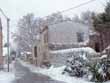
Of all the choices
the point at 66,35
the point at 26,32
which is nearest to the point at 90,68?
the point at 66,35

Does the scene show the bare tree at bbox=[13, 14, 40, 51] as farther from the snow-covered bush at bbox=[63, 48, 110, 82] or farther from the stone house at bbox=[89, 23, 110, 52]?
the snow-covered bush at bbox=[63, 48, 110, 82]

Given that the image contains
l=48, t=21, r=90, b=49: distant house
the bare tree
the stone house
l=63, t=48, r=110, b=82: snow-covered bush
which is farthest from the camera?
the bare tree

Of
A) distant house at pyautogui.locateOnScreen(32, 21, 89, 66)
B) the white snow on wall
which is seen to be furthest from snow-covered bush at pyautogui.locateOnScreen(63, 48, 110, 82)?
distant house at pyautogui.locateOnScreen(32, 21, 89, 66)

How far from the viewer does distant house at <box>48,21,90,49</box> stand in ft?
120

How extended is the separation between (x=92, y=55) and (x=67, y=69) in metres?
2.28

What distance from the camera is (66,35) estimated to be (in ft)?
129

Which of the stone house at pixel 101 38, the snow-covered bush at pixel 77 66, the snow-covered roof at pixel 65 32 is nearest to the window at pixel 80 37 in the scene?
the snow-covered roof at pixel 65 32

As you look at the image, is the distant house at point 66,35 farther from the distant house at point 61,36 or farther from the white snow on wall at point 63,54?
the white snow on wall at point 63,54

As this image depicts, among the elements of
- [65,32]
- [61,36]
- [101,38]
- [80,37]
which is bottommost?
[101,38]

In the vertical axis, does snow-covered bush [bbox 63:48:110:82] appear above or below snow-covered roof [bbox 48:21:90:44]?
below

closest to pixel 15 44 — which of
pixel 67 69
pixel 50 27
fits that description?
pixel 50 27

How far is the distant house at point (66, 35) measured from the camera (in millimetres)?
36469

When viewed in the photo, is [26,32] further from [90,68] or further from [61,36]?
[90,68]

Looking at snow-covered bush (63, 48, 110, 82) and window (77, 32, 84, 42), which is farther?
window (77, 32, 84, 42)
